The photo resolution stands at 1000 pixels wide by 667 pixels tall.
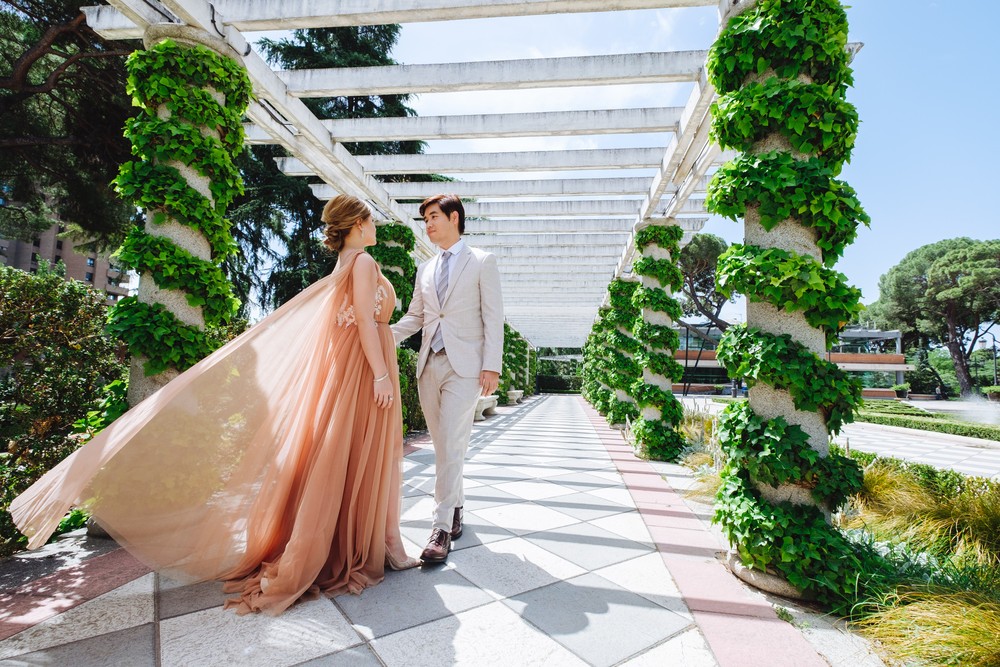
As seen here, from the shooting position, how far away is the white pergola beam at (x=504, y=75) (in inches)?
171

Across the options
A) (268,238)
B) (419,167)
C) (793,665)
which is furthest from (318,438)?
(268,238)

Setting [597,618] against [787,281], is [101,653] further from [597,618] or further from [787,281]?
[787,281]

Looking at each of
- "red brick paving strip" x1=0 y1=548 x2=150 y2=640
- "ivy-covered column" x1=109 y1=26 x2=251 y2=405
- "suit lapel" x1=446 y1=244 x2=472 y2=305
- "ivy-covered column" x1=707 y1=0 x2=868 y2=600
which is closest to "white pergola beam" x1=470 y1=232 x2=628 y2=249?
"ivy-covered column" x1=109 y1=26 x2=251 y2=405

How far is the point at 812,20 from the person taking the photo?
2.54m

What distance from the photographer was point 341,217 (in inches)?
97.4

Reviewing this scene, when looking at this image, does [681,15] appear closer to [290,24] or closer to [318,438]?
[290,24]

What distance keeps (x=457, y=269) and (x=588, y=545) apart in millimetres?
1876

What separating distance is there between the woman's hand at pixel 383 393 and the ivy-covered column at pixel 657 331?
4.66m

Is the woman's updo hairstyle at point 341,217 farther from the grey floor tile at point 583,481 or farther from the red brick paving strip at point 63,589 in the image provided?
the grey floor tile at point 583,481

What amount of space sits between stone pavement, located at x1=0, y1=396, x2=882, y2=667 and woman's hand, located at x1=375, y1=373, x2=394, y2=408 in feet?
2.85

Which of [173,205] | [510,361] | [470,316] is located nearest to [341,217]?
[470,316]

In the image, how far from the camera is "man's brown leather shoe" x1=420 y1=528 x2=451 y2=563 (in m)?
2.44

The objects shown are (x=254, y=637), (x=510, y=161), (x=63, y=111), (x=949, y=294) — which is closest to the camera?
(x=254, y=637)

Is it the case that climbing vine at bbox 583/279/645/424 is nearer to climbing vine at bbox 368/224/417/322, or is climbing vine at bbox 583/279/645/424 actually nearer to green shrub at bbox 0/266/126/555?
climbing vine at bbox 368/224/417/322
